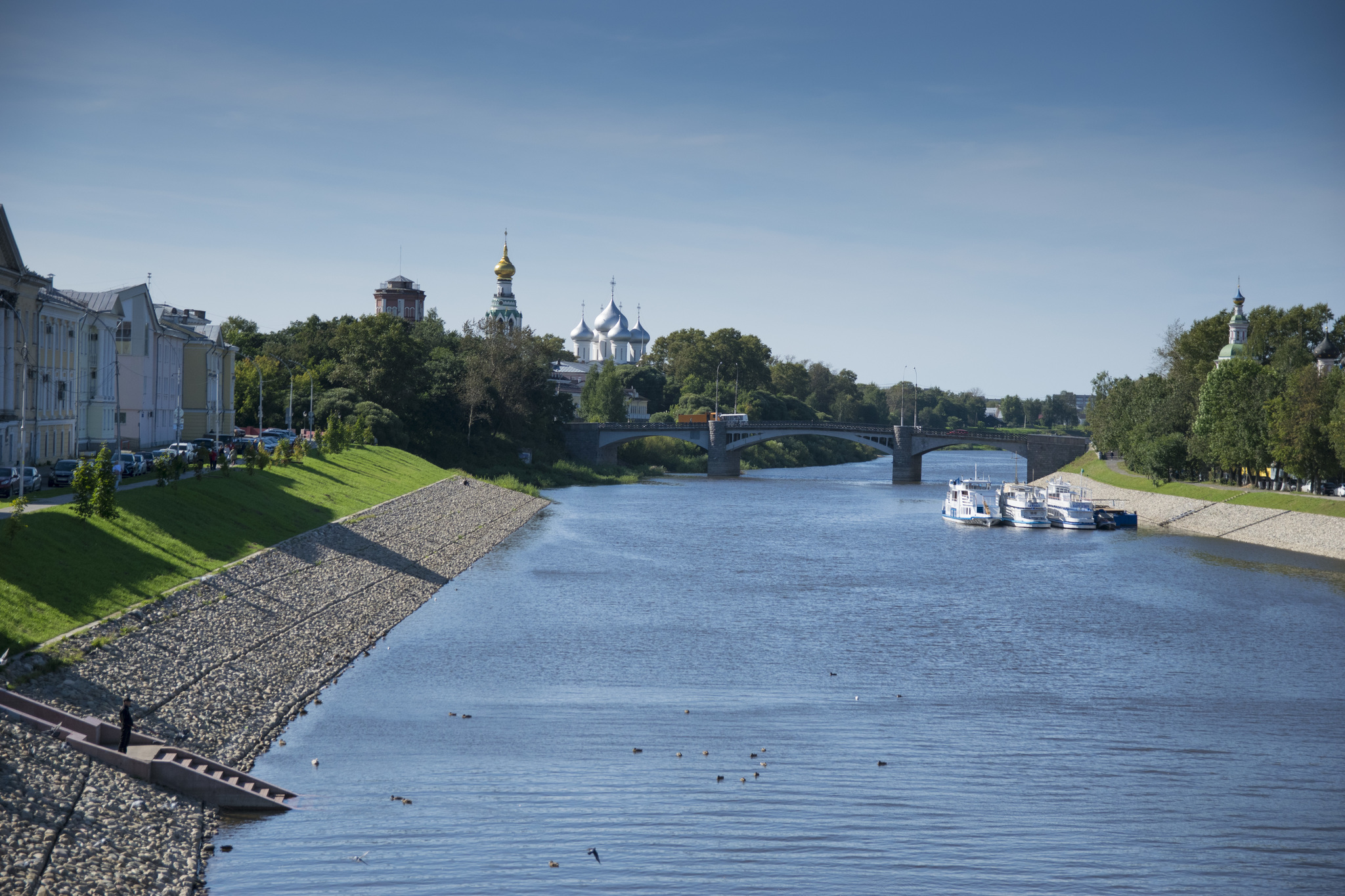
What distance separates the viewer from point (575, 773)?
24078mm

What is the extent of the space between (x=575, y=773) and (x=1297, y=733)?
17.6 meters

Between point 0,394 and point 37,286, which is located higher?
point 37,286

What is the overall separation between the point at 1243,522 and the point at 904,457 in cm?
5099

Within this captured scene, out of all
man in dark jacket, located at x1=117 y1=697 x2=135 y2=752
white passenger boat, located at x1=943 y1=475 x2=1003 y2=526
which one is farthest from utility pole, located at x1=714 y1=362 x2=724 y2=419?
man in dark jacket, located at x1=117 y1=697 x2=135 y2=752

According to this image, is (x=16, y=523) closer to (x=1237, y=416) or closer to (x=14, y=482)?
(x=14, y=482)

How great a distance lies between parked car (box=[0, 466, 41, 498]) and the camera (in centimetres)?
3703

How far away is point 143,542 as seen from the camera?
113 ft

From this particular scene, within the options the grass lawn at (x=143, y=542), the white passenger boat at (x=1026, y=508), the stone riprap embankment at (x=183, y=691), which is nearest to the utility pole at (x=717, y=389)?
the white passenger boat at (x=1026, y=508)

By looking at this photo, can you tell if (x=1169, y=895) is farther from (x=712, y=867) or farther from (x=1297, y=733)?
(x=1297, y=733)

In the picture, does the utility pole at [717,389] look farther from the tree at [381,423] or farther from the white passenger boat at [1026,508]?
the white passenger boat at [1026,508]

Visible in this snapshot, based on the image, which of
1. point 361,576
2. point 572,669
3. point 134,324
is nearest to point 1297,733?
point 572,669

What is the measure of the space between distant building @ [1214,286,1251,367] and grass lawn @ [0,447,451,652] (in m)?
74.7

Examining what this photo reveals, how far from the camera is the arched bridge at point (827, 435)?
11712 centimetres

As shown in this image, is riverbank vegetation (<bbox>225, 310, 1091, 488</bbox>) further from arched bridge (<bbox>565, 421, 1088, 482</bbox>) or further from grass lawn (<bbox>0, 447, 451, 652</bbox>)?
grass lawn (<bbox>0, 447, 451, 652</bbox>)
